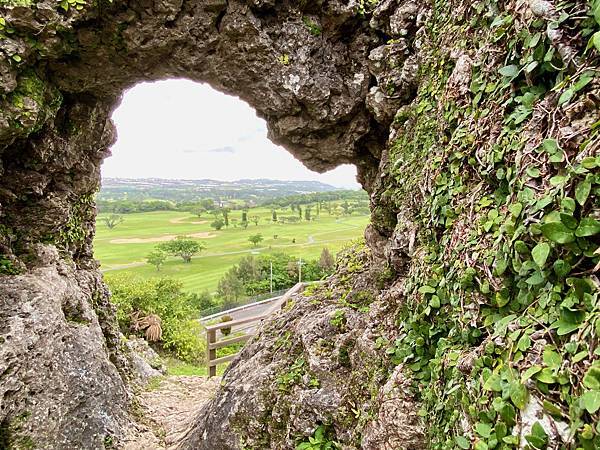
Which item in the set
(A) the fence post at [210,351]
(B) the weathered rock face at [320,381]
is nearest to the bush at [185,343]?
(A) the fence post at [210,351]

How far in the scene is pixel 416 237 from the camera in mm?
4180

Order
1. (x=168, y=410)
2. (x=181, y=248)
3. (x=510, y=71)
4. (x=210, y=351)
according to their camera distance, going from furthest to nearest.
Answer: (x=181, y=248)
(x=210, y=351)
(x=168, y=410)
(x=510, y=71)

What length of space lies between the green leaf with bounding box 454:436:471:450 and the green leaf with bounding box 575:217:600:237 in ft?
4.68

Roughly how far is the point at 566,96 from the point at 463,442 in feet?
7.28

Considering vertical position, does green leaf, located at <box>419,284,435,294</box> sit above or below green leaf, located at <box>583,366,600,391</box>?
below

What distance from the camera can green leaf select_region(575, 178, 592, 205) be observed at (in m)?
1.91

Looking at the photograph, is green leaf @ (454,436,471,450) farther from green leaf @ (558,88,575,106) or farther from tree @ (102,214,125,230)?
tree @ (102,214,125,230)

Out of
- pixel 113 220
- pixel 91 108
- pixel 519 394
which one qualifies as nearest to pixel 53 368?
pixel 91 108

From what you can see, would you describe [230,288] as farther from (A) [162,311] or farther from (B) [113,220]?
(B) [113,220]

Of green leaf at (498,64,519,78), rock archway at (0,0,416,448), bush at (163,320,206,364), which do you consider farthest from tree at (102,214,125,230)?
green leaf at (498,64,519,78)

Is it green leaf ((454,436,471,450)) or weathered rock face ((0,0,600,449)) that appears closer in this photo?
weathered rock face ((0,0,600,449))

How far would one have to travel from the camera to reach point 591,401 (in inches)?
62.7

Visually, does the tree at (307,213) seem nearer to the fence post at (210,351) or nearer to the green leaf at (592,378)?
the fence post at (210,351)

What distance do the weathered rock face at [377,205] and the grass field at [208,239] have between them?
4958cm
